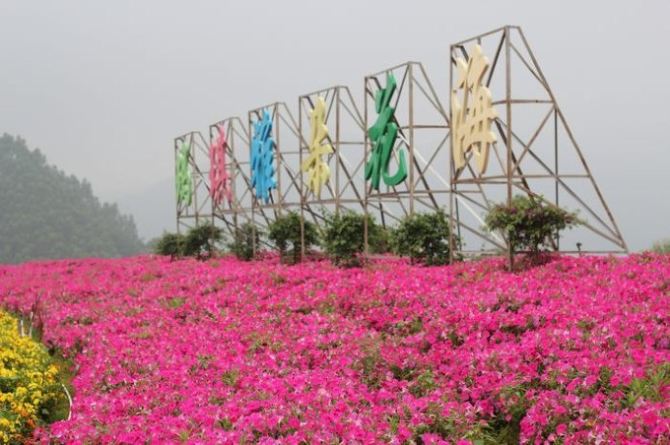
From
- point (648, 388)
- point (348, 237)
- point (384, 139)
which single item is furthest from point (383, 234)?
point (648, 388)

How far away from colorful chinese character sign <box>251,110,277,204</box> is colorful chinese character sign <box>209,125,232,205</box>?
89.1 inches

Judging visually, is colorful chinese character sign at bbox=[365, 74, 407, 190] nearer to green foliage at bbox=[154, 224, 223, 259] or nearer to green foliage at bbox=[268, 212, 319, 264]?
green foliage at bbox=[268, 212, 319, 264]

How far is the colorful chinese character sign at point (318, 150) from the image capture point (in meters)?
17.1

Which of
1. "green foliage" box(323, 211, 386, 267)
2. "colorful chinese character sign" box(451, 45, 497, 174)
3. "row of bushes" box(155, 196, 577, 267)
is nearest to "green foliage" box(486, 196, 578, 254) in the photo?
"row of bushes" box(155, 196, 577, 267)

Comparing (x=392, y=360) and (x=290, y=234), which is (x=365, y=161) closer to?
(x=290, y=234)

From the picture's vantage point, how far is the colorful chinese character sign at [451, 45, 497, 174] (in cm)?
1202

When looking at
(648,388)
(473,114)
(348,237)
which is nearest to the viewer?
(648,388)

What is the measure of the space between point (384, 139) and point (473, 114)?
2656 mm

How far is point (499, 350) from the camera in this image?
650 cm

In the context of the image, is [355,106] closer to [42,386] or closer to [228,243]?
[228,243]

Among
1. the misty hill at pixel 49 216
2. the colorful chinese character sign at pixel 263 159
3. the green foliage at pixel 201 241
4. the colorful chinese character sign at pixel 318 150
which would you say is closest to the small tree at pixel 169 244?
the green foliage at pixel 201 241

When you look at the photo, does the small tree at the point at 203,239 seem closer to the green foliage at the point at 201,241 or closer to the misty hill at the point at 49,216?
the green foliage at the point at 201,241

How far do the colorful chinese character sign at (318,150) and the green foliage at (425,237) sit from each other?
3602mm

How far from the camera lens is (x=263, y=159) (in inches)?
795
